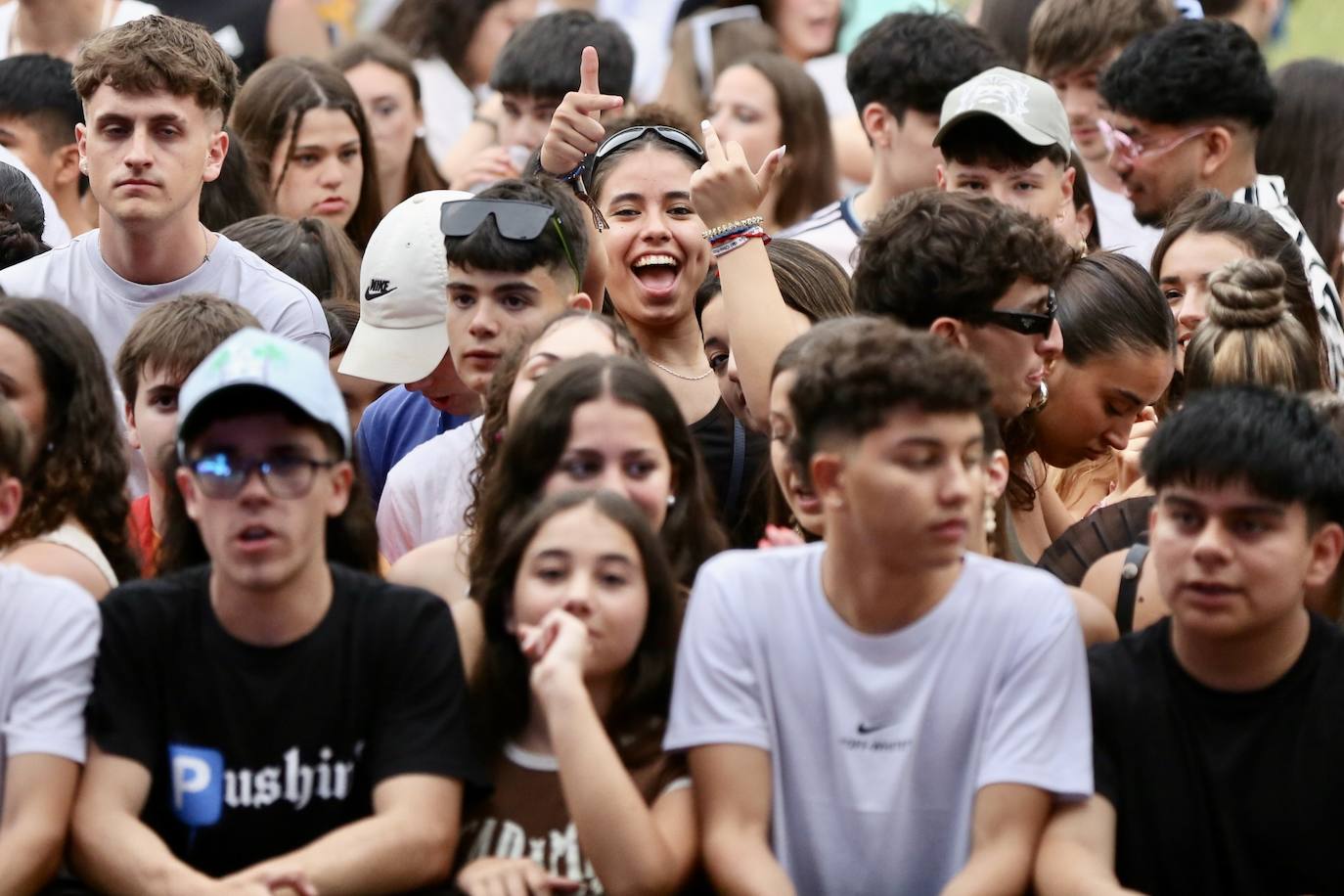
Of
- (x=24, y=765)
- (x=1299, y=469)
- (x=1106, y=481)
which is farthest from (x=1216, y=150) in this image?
(x=24, y=765)

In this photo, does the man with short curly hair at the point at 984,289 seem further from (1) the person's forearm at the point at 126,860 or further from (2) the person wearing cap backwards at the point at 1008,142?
(1) the person's forearm at the point at 126,860

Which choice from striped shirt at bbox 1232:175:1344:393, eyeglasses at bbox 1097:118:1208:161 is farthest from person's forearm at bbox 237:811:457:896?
eyeglasses at bbox 1097:118:1208:161

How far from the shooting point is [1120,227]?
7.07 meters

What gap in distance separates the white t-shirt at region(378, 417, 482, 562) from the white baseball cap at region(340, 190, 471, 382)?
1.37 feet

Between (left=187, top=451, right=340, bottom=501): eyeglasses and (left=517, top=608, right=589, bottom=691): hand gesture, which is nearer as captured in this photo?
(left=517, top=608, right=589, bottom=691): hand gesture

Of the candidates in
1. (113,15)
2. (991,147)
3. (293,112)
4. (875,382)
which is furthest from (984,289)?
(113,15)

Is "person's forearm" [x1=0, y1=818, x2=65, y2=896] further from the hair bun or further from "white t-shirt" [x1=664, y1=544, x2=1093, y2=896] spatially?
the hair bun

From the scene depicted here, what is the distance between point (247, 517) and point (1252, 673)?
5.88 ft

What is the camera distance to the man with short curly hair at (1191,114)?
6.34 metres

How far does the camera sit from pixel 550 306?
16.8ft

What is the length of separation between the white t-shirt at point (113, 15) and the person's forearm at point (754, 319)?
3341 mm

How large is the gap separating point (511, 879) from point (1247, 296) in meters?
2.27

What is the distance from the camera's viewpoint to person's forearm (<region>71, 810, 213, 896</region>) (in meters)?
3.59

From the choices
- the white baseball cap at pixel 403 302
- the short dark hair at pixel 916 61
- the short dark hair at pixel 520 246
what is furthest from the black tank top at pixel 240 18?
the short dark hair at pixel 520 246
